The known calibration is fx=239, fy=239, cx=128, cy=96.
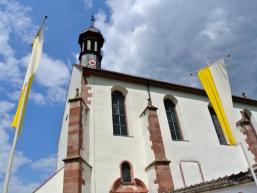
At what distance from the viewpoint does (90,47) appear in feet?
75.2

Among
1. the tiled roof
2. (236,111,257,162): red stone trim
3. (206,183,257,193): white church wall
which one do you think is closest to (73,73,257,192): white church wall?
(236,111,257,162): red stone trim

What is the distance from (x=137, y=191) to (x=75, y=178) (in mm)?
3241

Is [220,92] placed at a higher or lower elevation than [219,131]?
lower

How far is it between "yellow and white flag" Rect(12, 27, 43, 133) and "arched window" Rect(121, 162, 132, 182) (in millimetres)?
6822

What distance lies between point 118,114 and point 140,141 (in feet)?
6.97

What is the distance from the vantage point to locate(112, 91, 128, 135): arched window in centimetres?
1359

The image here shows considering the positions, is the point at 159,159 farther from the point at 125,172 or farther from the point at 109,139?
the point at 109,139

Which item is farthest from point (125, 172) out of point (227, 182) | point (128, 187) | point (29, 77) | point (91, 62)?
point (91, 62)

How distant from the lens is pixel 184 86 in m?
17.1

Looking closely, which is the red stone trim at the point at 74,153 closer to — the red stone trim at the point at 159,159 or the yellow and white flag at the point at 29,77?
the red stone trim at the point at 159,159

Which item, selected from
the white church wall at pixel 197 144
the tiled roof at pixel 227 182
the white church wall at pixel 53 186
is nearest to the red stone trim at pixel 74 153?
the white church wall at pixel 53 186

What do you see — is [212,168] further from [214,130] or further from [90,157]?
[90,157]

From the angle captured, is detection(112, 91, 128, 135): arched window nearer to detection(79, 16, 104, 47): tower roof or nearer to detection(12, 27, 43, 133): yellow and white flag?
detection(12, 27, 43, 133): yellow and white flag

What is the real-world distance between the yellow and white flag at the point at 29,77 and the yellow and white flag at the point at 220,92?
5.73m
